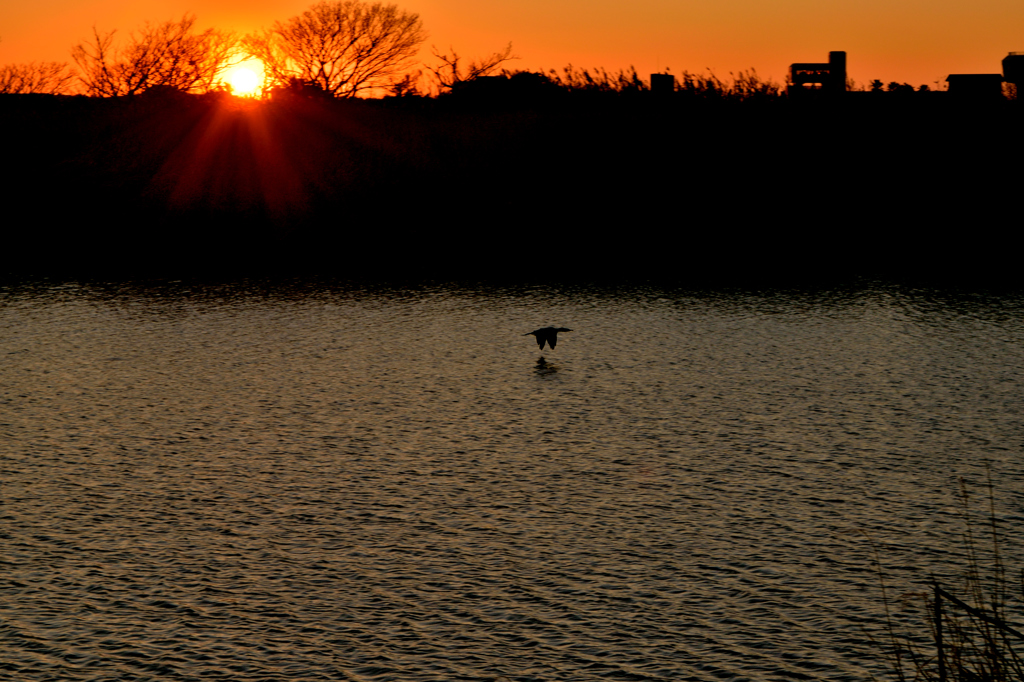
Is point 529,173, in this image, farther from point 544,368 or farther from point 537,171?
point 544,368

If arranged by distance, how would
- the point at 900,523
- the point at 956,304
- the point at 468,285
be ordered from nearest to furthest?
the point at 900,523 < the point at 956,304 < the point at 468,285

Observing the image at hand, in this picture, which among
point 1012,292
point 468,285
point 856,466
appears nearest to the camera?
point 856,466

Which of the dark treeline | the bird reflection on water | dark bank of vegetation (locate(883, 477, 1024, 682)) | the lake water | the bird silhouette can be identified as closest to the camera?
dark bank of vegetation (locate(883, 477, 1024, 682))

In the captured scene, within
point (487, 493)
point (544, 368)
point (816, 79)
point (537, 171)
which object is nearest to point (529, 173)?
point (537, 171)

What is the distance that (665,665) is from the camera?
10469 mm

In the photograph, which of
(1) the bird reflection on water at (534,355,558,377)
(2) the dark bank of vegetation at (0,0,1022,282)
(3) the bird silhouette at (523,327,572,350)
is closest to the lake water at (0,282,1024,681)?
(1) the bird reflection on water at (534,355,558,377)

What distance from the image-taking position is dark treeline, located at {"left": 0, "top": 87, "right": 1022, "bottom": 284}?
56250mm

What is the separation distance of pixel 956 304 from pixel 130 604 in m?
27.8

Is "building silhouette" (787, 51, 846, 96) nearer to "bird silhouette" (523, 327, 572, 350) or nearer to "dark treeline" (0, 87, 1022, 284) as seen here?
"dark treeline" (0, 87, 1022, 284)

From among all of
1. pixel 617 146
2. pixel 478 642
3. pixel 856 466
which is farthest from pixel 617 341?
pixel 617 146

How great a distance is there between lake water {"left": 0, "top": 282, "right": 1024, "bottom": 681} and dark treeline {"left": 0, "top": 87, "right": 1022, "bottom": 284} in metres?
27.2

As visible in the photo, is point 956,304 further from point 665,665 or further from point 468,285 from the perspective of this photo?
point 665,665

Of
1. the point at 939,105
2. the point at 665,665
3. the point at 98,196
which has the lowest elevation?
the point at 665,665

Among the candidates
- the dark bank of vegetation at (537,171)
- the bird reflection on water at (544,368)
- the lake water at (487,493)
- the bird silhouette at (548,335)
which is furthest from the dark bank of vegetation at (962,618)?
the dark bank of vegetation at (537,171)
